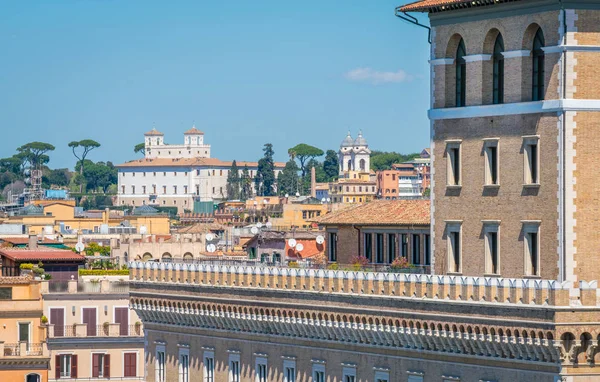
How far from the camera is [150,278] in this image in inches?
3164

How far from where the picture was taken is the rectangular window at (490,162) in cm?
6398

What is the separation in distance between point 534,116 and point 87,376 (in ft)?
156

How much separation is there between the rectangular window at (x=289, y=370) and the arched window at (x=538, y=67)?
582 inches

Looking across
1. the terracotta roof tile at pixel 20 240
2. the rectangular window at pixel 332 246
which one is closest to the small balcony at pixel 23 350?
the rectangular window at pixel 332 246

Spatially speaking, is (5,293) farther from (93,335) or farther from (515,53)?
(515,53)

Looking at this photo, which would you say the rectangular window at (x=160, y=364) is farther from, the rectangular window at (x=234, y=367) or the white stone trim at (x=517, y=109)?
A: the white stone trim at (x=517, y=109)

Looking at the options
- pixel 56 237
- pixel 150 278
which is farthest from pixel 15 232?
pixel 150 278

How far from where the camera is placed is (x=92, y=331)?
10394 centimetres

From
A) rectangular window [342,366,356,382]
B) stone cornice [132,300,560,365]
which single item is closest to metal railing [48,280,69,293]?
stone cornice [132,300,560,365]

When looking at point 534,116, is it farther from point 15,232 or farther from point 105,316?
point 15,232

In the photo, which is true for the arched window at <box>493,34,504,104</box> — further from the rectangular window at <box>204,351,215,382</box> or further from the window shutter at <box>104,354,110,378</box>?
the window shutter at <box>104,354,110,378</box>

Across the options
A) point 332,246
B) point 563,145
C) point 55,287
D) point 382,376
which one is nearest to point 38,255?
point 55,287

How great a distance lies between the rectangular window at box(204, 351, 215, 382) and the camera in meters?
76.8

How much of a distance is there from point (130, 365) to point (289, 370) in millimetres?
34140
